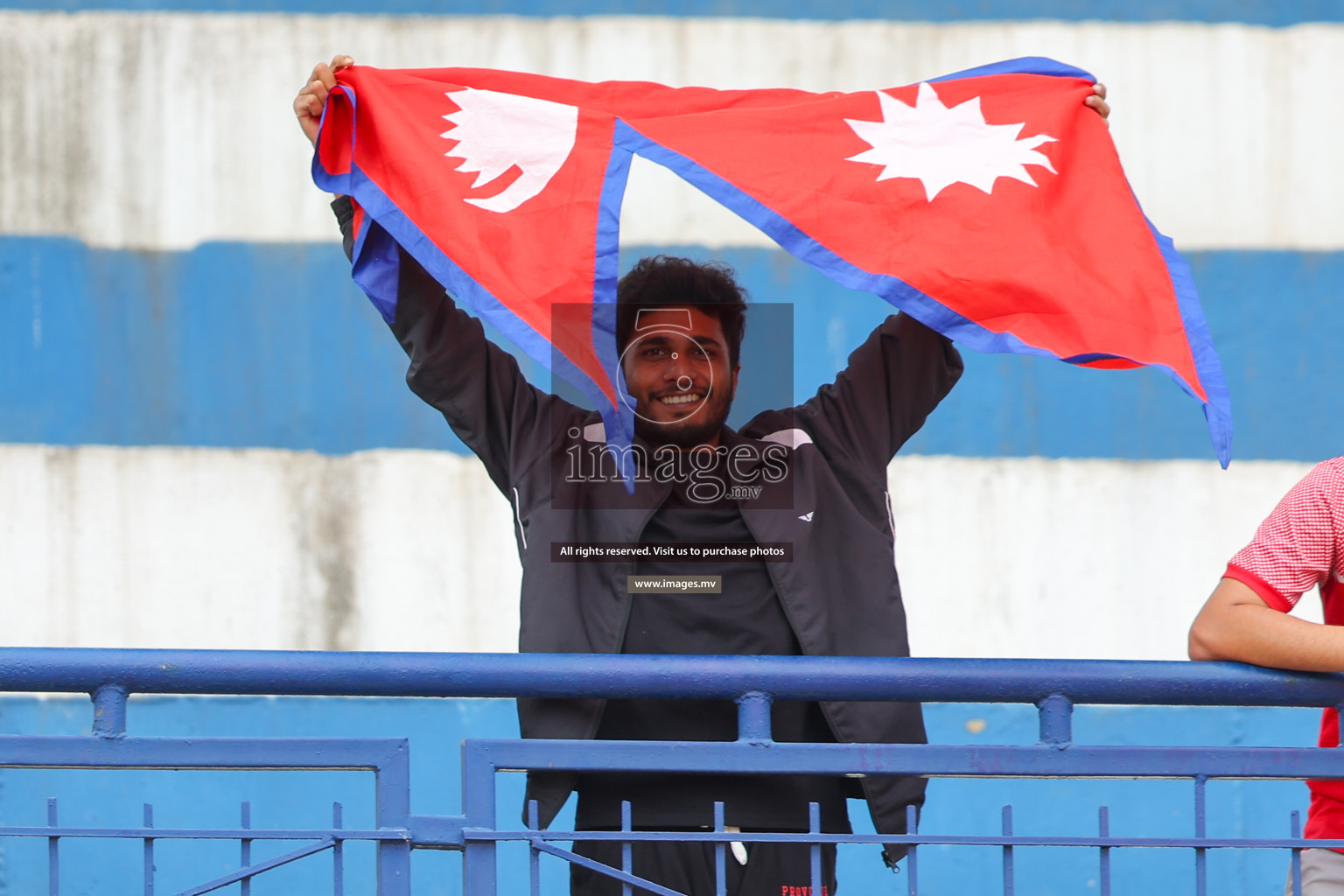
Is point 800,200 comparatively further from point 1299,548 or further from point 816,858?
point 816,858

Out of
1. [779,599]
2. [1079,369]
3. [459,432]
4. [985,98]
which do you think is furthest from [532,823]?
[1079,369]

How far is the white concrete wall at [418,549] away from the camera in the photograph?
4.32 m

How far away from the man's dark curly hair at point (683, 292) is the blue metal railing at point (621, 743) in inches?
33.8

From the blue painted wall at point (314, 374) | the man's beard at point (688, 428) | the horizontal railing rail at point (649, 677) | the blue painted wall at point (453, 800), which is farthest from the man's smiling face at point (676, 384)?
the blue painted wall at point (453, 800)

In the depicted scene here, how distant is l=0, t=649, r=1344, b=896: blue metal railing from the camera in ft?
6.58

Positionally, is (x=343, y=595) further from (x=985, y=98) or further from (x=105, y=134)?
(x=985, y=98)

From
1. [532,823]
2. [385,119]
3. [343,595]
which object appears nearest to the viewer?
[532,823]

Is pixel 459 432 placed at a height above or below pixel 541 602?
above

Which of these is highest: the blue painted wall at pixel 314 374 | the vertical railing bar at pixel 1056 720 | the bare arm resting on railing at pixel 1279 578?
the blue painted wall at pixel 314 374

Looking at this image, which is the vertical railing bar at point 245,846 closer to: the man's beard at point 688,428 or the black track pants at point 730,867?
the black track pants at point 730,867

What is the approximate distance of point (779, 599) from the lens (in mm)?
2383

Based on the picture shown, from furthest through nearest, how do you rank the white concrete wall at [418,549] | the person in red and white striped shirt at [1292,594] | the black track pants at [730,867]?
the white concrete wall at [418,549] < the black track pants at [730,867] < the person in red and white striped shirt at [1292,594]

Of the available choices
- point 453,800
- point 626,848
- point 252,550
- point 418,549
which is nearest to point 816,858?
point 626,848

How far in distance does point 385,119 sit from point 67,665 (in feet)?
3.77
